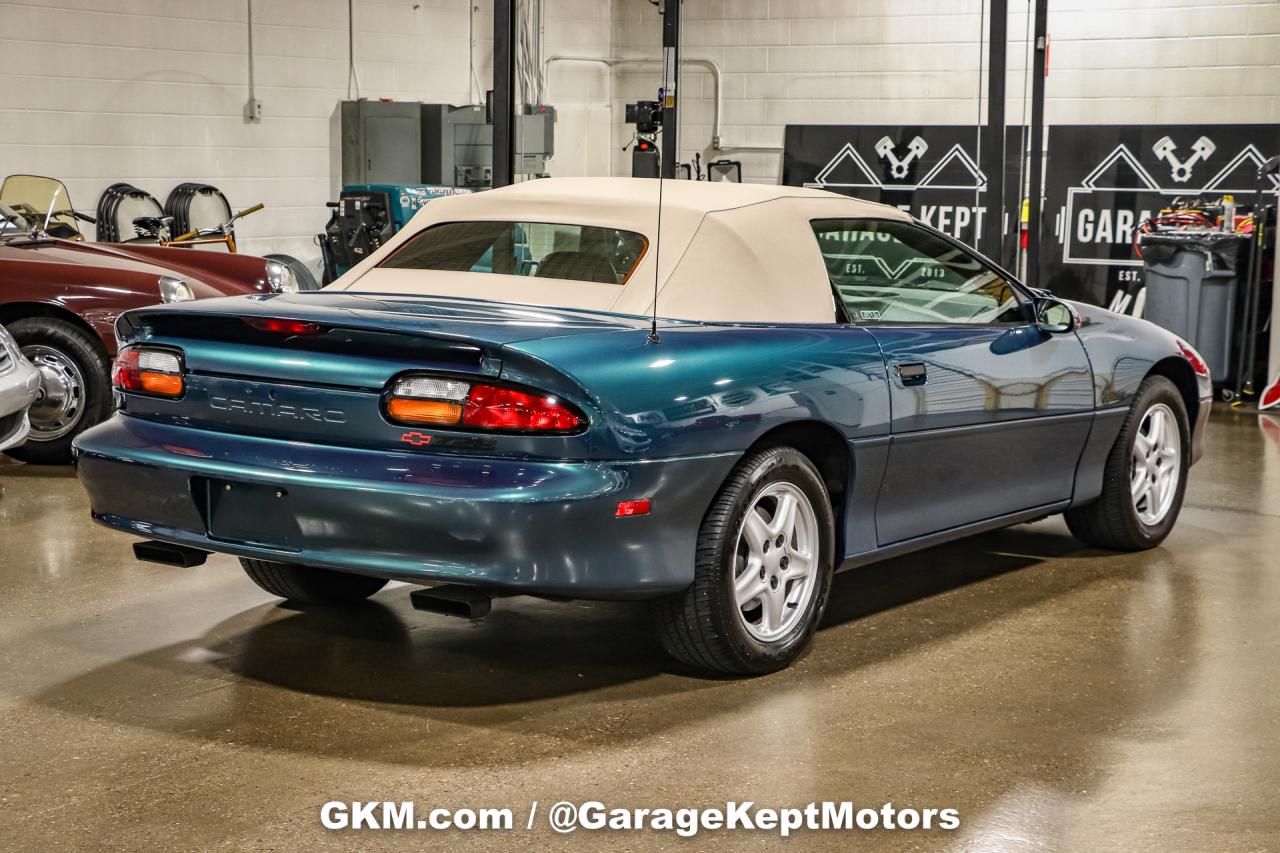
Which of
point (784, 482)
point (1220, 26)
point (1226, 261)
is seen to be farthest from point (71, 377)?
point (1220, 26)

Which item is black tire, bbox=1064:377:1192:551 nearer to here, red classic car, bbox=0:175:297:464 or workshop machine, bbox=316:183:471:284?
red classic car, bbox=0:175:297:464

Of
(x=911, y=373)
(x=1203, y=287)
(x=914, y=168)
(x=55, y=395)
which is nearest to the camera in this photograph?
(x=911, y=373)

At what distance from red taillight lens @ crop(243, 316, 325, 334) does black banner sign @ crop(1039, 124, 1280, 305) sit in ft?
35.0

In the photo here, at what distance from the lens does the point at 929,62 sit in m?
14.9

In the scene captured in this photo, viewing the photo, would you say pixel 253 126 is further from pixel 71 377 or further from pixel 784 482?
pixel 784 482

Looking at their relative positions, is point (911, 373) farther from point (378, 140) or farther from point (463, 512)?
point (378, 140)

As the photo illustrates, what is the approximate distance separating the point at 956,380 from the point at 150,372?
218 cm

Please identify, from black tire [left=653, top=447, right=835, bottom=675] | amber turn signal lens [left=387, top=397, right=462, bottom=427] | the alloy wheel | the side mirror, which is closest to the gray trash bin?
the side mirror

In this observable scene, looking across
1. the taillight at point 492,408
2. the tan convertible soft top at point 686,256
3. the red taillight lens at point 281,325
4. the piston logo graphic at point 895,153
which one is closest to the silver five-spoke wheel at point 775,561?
the tan convertible soft top at point 686,256

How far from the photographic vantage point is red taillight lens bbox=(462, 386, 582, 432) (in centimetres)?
330

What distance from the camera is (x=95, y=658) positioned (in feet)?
13.1

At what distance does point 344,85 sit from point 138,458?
1080 cm

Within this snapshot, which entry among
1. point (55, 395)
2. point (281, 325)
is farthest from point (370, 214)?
point (281, 325)

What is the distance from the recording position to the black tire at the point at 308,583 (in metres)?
4.34
